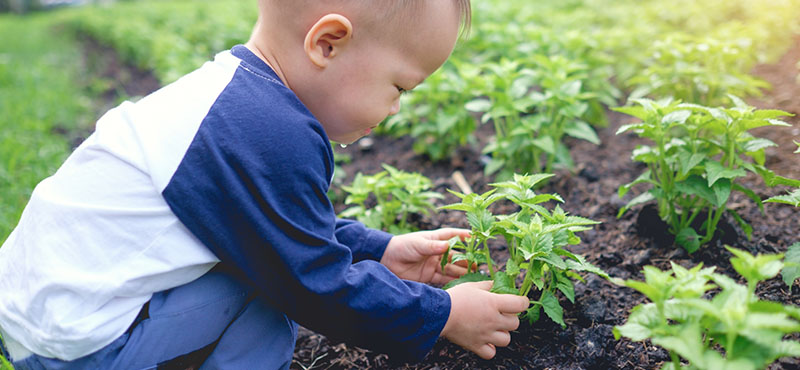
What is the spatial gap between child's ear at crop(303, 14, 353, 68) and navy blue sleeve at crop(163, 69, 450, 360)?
14cm

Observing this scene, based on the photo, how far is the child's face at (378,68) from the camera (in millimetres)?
1607

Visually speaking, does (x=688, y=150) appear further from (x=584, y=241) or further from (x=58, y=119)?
(x=58, y=119)

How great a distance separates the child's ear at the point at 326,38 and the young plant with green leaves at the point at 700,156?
1.08 m

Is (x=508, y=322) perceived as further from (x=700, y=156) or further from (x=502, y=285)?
(x=700, y=156)

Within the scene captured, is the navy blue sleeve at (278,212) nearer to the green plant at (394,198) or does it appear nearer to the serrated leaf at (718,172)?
the green plant at (394,198)

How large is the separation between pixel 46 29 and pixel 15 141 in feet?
42.0

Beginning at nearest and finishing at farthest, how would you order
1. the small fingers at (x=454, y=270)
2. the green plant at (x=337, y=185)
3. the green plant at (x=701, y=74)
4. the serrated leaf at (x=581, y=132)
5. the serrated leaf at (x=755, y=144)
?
the serrated leaf at (x=755, y=144), the small fingers at (x=454, y=270), the serrated leaf at (x=581, y=132), the green plant at (x=701, y=74), the green plant at (x=337, y=185)

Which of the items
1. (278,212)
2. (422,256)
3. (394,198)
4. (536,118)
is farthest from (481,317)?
(536,118)

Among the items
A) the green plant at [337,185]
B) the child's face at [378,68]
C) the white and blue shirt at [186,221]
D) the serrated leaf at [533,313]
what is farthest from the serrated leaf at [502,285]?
the green plant at [337,185]

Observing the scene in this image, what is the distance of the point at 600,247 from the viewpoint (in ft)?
7.89

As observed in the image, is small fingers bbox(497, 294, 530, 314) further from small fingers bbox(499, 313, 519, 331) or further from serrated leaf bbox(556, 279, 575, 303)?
serrated leaf bbox(556, 279, 575, 303)

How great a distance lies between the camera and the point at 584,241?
2.47 meters

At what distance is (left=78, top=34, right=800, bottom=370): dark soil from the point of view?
6.06ft

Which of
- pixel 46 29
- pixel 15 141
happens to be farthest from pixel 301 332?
pixel 46 29
